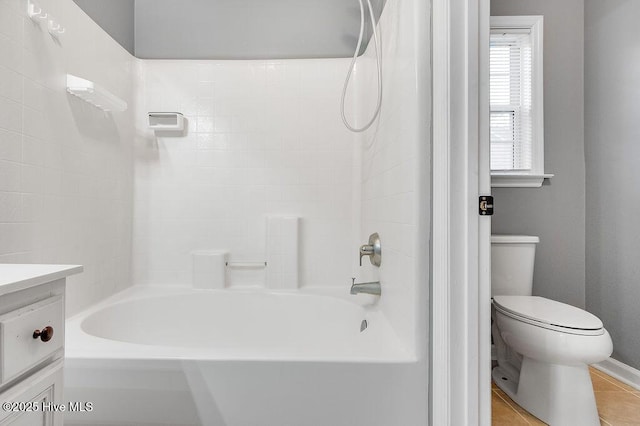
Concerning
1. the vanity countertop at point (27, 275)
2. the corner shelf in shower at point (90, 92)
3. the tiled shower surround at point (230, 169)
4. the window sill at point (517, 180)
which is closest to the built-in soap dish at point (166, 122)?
the tiled shower surround at point (230, 169)

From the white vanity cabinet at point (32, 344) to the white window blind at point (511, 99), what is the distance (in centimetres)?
227

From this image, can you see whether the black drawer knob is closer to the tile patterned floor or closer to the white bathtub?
the white bathtub

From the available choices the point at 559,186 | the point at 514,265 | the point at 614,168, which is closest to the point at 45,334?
the point at 514,265

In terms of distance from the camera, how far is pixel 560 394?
1353mm

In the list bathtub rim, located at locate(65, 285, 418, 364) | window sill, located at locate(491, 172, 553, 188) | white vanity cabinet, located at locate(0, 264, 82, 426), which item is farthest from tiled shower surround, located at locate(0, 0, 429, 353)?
white vanity cabinet, located at locate(0, 264, 82, 426)

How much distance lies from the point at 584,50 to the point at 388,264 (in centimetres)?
199

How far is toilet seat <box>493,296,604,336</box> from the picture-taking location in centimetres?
131

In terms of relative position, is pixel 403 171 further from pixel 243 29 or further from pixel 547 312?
pixel 243 29

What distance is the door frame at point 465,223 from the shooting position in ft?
2.94

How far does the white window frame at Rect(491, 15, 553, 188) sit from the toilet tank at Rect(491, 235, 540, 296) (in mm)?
376

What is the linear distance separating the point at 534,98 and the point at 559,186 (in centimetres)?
58

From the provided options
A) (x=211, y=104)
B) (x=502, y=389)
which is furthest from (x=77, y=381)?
(x=502, y=389)

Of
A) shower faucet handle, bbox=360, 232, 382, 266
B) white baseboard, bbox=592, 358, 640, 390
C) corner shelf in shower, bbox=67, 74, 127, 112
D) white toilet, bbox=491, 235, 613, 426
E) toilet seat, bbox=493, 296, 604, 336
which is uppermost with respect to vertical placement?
corner shelf in shower, bbox=67, 74, 127, 112

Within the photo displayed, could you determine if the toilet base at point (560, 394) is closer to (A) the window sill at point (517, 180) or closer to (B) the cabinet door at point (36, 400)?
(A) the window sill at point (517, 180)
